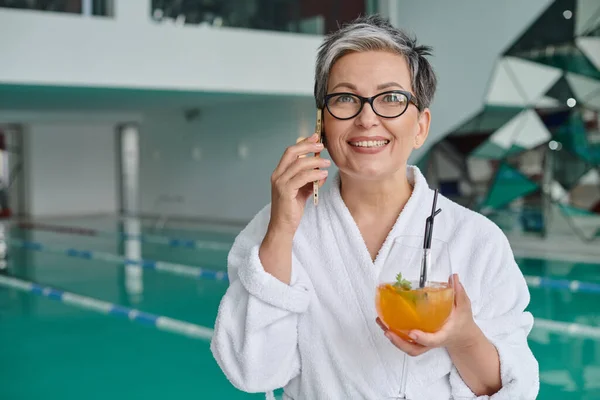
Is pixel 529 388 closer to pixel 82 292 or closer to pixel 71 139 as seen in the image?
pixel 82 292

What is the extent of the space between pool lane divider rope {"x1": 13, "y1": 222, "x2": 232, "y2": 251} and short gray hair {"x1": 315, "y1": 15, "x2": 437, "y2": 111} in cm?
892

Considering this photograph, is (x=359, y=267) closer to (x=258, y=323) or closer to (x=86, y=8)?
(x=258, y=323)

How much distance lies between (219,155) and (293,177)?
570 inches

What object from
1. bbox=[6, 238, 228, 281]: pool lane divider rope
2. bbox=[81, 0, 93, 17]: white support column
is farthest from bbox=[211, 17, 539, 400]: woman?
bbox=[81, 0, 93, 17]: white support column

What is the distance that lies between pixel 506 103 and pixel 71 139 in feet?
42.5

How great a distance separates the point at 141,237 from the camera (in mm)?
12180

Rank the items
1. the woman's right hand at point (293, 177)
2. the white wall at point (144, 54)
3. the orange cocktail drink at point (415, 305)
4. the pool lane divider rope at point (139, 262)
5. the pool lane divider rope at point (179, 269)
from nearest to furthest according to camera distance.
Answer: the orange cocktail drink at point (415, 305)
the woman's right hand at point (293, 177)
the pool lane divider rope at point (179, 269)
the pool lane divider rope at point (139, 262)
the white wall at point (144, 54)

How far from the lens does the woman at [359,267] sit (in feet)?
4.37

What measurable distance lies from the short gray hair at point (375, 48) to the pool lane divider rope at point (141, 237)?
8925mm

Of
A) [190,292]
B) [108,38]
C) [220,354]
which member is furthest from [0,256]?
[220,354]

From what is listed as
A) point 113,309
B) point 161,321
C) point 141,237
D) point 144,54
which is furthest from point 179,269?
point 141,237

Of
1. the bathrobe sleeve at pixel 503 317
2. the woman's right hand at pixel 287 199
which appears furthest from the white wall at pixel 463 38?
the woman's right hand at pixel 287 199

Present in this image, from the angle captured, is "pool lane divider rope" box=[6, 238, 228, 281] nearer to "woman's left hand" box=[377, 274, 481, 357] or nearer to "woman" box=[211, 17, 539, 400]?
"woman" box=[211, 17, 539, 400]

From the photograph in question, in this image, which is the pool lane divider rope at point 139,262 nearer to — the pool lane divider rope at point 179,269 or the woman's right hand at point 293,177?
the pool lane divider rope at point 179,269
